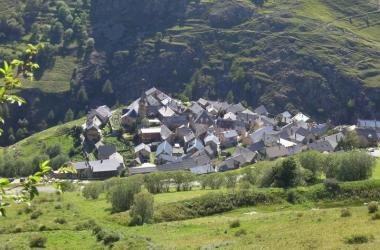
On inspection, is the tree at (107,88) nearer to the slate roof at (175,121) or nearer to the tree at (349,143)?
the slate roof at (175,121)

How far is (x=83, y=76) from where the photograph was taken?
194750 millimetres

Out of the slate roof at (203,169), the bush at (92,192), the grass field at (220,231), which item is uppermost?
the grass field at (220,231)

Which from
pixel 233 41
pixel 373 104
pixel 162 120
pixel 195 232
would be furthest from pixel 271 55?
pixel 195 232

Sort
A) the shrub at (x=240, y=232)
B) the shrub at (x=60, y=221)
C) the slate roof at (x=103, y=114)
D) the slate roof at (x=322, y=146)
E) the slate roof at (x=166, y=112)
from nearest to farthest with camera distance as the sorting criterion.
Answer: the shrub at (x=240, y=232)
the shrub at (x=60, y=221)
the slate roof at (x=322, y=146)
the slate roof at (x=166, y=112)
the slate roof at (x=103, y=114)

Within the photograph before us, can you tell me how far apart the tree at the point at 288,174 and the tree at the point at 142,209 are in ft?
70.2

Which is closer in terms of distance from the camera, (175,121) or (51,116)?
(175,121)

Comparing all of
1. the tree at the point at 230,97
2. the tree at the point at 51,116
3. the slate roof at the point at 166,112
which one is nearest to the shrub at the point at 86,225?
the slate roof at the point at 166,112

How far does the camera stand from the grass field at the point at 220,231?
35.9 metres

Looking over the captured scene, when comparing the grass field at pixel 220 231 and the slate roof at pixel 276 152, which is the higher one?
the grass field at pixel 220 231

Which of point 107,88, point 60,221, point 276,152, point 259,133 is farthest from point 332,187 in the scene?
point 107,88

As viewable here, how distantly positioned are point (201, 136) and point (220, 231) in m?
97.9

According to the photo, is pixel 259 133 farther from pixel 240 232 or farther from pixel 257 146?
pixel 240 232

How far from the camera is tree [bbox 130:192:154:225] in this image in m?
61.3

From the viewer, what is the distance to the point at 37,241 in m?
44.6
